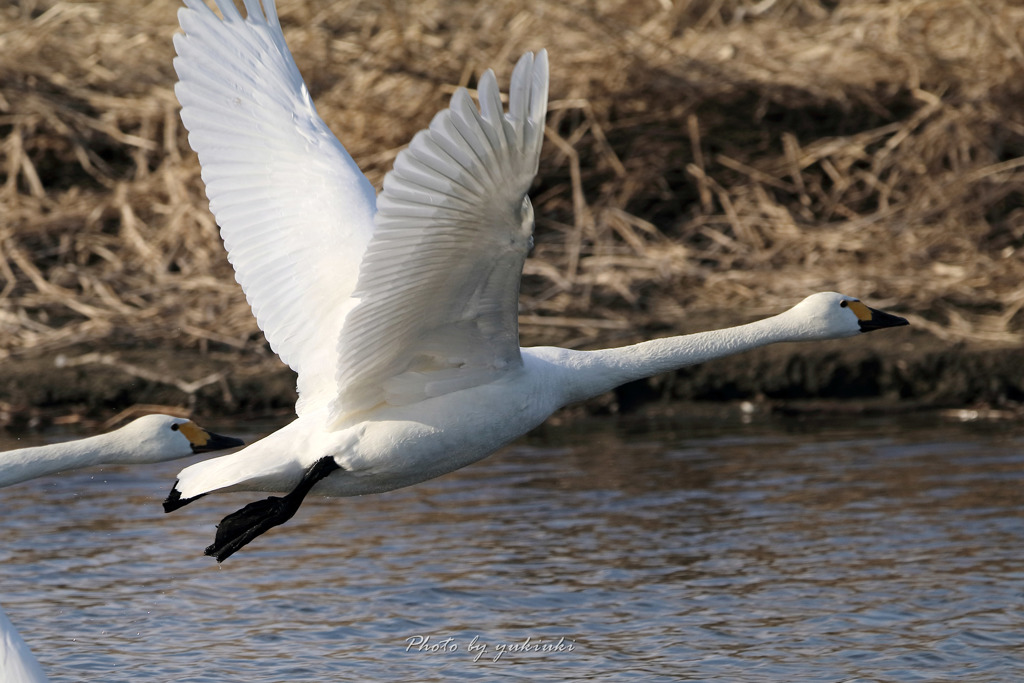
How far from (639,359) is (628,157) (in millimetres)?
5891

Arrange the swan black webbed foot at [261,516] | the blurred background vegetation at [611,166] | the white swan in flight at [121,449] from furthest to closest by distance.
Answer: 1. the blurred background vegetation at [611,166]
2. the white swan in flight at [121,449]
3. the swan black webbed foot at [261,516]

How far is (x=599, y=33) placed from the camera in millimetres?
11117

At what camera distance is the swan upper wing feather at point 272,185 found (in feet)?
18.2

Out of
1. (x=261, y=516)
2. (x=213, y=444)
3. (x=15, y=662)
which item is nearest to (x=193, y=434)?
(x=213, y=444)

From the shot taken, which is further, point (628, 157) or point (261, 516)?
point (628, 157)

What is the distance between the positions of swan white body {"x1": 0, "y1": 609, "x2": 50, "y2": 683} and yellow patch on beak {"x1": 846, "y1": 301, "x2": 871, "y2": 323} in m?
3.00

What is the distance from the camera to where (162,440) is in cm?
518

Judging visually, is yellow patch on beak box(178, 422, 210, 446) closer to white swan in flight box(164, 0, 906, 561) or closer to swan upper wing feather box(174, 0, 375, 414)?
white swan in flight box(164, 0, 906, 561)

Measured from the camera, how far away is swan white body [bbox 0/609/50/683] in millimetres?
3867

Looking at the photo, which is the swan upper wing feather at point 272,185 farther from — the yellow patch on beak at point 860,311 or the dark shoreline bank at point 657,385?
the dark shoreline bank at point 657,385

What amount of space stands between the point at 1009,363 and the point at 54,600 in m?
5.14

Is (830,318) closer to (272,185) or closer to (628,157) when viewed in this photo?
(272,185)

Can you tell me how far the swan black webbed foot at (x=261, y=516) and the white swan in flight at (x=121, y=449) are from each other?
23 centimetres

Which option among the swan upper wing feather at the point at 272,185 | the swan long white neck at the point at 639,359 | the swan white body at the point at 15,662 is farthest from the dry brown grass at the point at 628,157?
the swan white body at the point at 15,662
